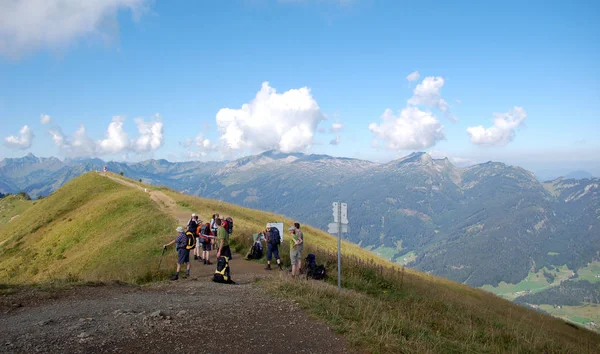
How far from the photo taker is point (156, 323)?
29.8 ft

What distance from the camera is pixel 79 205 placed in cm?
5250

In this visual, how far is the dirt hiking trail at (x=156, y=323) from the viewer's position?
7.97 meters

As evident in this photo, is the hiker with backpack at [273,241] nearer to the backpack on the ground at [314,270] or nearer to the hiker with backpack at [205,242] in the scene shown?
the backpack on the ground at [314,270]

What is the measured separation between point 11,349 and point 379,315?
860cm

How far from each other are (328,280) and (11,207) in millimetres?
81177

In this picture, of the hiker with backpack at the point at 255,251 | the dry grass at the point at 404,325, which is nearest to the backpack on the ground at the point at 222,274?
the dry grass at the point at 404,325

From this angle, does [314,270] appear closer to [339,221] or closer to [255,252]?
[339,221]

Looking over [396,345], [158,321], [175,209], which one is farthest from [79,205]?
[396,345]

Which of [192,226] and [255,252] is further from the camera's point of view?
[255,252]

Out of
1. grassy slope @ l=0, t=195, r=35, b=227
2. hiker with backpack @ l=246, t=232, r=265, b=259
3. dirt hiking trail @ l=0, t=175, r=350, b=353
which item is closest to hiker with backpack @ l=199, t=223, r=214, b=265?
hiker with backpack @ l=246, t=232, r=265, b=259

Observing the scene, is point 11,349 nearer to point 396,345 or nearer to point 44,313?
point 44,313

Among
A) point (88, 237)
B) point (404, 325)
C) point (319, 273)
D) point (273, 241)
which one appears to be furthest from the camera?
point (88, 237)

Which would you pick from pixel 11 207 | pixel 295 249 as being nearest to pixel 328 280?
pixel 295 249

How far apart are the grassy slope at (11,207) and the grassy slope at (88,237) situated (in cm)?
1669
